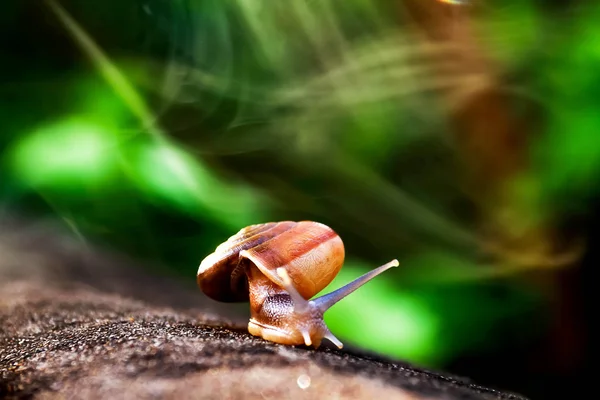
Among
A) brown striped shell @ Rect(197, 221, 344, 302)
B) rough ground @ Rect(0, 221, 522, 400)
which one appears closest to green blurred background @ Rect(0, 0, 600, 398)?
brown striped shell @ Rect(197, 221, 344, 302)

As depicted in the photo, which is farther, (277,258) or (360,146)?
(360,146)

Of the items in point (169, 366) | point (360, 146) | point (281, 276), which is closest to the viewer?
point (169, 366)

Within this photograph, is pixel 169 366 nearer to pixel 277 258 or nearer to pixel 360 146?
pixel 277 258

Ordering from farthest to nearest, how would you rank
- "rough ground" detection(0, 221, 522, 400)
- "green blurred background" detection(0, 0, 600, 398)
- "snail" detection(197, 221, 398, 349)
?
1. "green blurred background" detection(0, 0, 600, 398)
2. "snail" detection(197, 221, 398, 349)
3. "rough ground" detection(0, 221, 522, 400)

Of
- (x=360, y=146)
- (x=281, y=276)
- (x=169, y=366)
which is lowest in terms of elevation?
(x=169, y=366)

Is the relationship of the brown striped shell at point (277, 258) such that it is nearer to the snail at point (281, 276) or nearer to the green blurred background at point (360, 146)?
the snail at point (281, 276)

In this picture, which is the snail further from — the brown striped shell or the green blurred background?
the green blurred background

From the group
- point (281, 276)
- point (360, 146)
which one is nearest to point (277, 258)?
A: point (281, 276)
